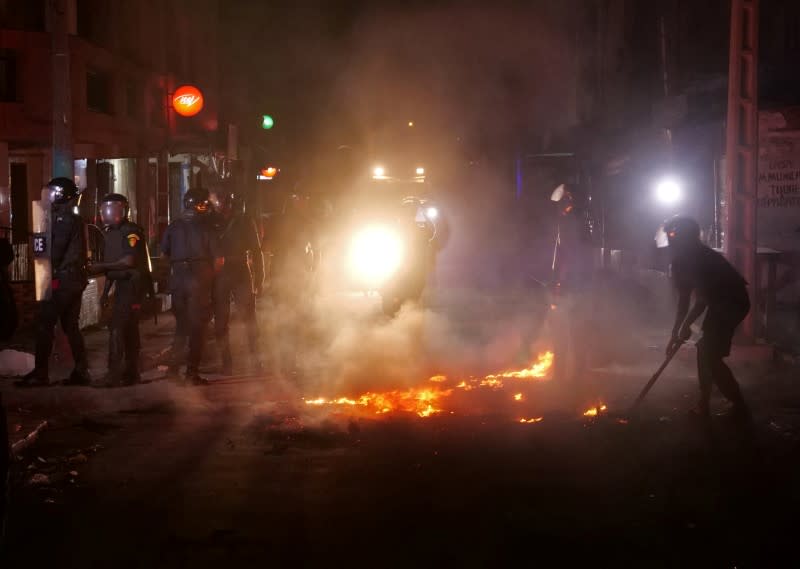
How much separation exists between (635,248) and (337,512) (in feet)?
58.5

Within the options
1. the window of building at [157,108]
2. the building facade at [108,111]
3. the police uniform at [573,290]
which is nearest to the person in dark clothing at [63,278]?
the building facade at [108,111]

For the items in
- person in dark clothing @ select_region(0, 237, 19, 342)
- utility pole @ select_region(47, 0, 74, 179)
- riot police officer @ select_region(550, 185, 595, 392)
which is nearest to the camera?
person in dark clothing @ select_region(0, 237, 19, 342)

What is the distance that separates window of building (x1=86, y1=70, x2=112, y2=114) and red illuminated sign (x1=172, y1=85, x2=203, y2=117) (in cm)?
291

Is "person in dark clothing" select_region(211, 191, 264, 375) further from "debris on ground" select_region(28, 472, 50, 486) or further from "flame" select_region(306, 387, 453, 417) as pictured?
"debris on ground" select_region(28, 472, 50, 486)

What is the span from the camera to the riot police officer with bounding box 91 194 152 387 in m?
8.19

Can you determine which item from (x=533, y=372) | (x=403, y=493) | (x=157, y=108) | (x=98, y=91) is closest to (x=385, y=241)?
(x=98, y=91)

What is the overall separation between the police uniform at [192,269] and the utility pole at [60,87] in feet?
4.77

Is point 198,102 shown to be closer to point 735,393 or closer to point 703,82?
point 703,82

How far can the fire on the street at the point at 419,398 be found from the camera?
24.6 ft

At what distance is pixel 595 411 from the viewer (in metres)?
7.35

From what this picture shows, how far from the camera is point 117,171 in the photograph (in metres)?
19.0

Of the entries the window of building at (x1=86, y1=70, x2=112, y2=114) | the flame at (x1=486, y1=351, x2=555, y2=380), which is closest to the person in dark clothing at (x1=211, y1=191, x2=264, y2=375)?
the flame at (x1=486, y1=351, x2=555, y2=380)

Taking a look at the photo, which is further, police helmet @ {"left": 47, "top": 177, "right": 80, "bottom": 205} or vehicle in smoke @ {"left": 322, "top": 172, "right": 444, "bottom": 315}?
vehicle in smoke @ {"left": 322, "top": 172, "right": 444, "bottom": 315}

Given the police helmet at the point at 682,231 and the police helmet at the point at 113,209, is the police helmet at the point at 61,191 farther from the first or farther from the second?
the police helmet at the point at 682,231
